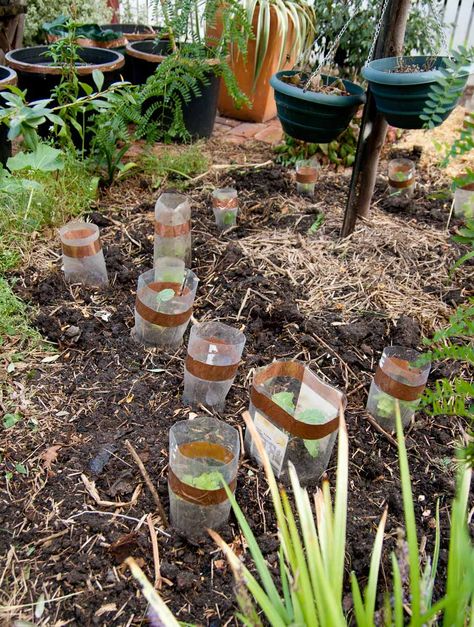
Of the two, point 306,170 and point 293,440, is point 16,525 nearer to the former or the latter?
point 293,440

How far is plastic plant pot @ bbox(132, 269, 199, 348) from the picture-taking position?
1.91 meters

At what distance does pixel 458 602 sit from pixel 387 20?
2.11 meters

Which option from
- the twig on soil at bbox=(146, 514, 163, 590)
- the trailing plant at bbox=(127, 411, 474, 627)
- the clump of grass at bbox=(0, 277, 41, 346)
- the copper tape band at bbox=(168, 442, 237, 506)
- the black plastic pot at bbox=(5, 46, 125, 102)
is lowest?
the twig on soil at bbox=(146, 514, 163, 590)

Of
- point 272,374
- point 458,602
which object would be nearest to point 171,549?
point 272,374

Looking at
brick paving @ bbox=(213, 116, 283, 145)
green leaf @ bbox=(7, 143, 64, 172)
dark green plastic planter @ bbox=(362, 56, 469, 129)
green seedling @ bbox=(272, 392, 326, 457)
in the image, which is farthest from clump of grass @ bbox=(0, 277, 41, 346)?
brick paving @ bbox=(213, 116, 283, 145)

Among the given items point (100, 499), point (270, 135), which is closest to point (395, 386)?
point (100, 499)

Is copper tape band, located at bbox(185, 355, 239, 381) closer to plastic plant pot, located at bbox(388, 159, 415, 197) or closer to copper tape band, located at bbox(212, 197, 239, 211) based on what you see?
copper tape band, located at bbox(212, 197, 239, 211)

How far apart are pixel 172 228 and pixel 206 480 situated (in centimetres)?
120

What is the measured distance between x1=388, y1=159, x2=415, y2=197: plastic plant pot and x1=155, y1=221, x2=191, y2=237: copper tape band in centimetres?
126

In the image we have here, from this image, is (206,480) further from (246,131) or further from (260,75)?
(260,75)

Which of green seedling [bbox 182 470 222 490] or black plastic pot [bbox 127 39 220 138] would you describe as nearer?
green seedling [bbox 182 470 222 490]

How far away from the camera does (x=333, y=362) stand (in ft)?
6.52

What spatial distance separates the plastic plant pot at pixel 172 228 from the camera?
7.57ft

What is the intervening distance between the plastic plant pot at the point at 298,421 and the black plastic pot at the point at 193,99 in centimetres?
244
